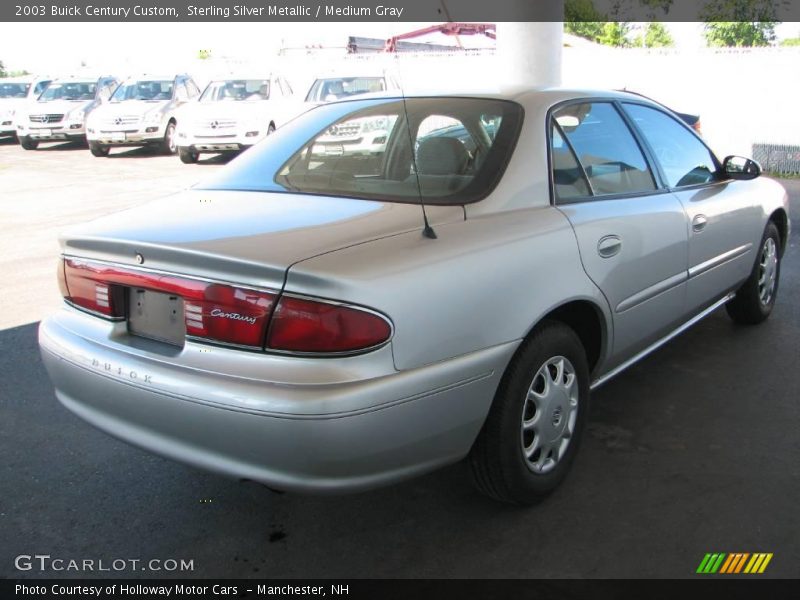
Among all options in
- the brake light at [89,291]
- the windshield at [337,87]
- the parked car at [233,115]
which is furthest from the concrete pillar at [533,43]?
the brake light at [89,291]

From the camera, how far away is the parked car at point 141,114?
16.8 meters

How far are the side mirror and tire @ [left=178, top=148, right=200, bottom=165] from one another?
1290cm

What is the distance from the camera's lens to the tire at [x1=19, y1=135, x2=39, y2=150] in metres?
19.3

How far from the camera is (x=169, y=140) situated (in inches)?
701

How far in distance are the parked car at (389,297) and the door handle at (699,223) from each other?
88mm

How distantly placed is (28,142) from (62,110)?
54.3 inches

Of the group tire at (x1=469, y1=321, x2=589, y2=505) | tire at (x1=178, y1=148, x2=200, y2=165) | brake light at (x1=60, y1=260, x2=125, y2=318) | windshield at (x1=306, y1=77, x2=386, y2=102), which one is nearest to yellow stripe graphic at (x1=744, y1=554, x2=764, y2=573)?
tire at (x1=469, y1=321, x2=589, y2=505)

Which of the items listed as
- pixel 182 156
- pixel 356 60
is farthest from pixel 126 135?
pixel 356 60

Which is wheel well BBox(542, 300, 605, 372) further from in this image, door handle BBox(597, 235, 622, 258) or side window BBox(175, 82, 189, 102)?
side window BBox(175, 82, 189, 102)

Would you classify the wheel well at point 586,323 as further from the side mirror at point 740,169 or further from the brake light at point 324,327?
the side mirror at point 740,169

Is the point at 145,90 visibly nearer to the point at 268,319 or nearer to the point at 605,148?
the point at 605,148

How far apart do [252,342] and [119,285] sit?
0.63m

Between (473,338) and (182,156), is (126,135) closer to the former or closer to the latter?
(182,156)

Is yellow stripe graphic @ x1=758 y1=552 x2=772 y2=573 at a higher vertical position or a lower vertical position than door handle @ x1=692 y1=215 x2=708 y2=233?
lower
